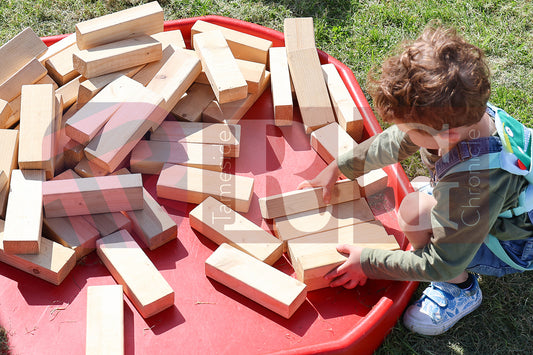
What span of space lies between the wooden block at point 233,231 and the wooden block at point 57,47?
3.94 ft

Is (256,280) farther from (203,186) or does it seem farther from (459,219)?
(459,219)

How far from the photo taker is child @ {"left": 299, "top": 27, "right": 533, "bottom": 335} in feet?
6.00

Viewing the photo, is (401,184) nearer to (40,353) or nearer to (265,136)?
(265,136)

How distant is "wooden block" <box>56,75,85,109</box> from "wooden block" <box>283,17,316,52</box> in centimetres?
113

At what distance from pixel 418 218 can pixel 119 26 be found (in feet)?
5.78

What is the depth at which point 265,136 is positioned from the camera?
2896 millimetres

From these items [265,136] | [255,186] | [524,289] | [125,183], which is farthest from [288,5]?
[524,289]

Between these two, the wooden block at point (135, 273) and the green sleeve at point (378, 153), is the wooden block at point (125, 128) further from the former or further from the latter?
the green sleeve at point (378, 153)

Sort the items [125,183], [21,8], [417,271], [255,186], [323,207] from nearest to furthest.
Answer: [417,271] < [125,183] < [323,207] < [255,186] < [21,8]

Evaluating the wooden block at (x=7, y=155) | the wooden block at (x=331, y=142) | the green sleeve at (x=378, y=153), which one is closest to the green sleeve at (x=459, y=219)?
the green sleeve at (x=378, y=153)

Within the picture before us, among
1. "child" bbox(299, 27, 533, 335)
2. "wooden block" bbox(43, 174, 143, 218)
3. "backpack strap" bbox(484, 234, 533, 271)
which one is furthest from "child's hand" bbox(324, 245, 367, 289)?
"wooden block" bbox(43, 174, 143, 218)

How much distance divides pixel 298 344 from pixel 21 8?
3.05 meters

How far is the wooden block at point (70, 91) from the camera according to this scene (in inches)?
107

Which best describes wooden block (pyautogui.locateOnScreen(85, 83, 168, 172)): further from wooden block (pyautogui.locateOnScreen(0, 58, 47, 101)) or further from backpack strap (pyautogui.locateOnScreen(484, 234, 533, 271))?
backpack strap (pyautogui.locateOnScreen(484, 234, 533, 271))
